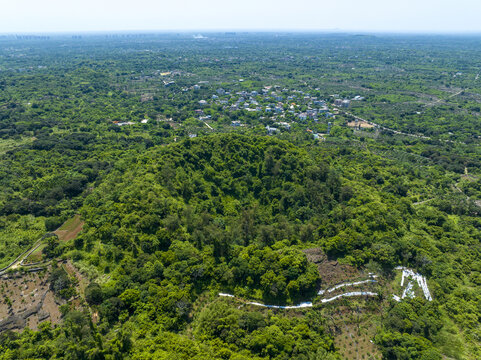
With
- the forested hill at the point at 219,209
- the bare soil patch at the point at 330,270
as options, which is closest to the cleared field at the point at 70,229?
the forested hill at the point at 219,209

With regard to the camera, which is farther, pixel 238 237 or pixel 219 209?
pixel 219 209

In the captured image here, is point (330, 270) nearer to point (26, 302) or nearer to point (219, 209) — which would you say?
point (219, 209)

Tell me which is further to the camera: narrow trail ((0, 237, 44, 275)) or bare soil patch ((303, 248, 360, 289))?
narrow trail ((0, 237, 44, 275))

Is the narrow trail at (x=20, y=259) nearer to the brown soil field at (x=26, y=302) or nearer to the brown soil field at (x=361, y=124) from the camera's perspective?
the brown soil field at (x=26, y=302)

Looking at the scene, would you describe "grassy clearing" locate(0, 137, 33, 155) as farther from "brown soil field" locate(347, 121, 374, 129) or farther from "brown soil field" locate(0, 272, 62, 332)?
"brown soil field" locate(347, 121, 374, 129)

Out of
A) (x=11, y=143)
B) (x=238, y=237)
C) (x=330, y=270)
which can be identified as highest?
(x=11, y=143)

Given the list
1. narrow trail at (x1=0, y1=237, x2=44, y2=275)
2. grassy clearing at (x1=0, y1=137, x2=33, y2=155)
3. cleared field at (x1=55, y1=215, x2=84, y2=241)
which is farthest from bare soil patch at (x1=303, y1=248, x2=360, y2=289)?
grassy clearing at (x1=0, y1=137, x2=33, y2=155)

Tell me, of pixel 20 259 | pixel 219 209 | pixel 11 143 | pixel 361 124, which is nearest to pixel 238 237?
pixel 219 209

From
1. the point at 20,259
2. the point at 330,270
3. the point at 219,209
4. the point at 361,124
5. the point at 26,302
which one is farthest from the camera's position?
the point at 361,124

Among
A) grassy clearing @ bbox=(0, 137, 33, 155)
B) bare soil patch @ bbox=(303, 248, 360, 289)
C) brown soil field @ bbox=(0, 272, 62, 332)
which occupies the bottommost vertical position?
brown soil field @ bbox=(0, 272, 62, 332)

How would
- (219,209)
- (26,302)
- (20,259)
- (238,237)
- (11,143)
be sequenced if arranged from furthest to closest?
(11,143) < (219,209) < (238,237) < (20,259) < (26,302)
